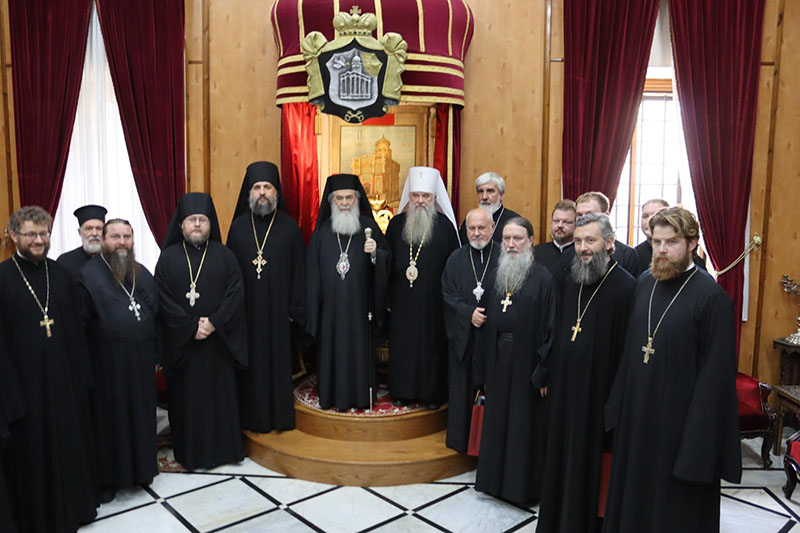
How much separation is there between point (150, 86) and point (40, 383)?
357cm

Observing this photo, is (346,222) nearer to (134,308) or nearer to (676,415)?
(134,308)

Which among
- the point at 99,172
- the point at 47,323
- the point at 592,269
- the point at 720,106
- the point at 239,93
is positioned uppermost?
the point at 239,93

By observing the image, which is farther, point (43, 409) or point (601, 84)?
point (601, 84)

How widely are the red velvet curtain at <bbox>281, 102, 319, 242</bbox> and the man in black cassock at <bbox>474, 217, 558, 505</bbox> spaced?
242 centimetres

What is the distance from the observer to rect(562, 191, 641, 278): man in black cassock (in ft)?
14.4

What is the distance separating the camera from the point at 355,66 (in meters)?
5.12

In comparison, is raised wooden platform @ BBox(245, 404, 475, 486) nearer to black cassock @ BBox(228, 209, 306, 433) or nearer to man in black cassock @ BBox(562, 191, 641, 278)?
black cassock @ BBox(228, 209, 306, 433)

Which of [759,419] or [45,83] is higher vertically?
[45,83]

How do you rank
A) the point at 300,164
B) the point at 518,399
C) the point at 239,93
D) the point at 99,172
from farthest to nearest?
1. the point at 99,172
2. the point at 239,93
3. the point at 300,164
4. the point at 518,399

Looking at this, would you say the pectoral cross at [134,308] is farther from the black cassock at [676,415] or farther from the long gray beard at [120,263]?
the black cassock at [676,415]

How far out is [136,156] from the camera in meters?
6.29

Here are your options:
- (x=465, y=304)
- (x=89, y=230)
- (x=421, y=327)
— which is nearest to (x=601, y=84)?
(x=465, y=304)

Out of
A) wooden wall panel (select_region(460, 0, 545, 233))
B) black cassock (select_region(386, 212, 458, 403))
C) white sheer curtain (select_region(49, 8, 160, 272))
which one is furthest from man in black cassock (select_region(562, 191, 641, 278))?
white sheer curtain (select_region(49, 8, 160, 272))

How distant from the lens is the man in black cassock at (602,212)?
4379 mm
